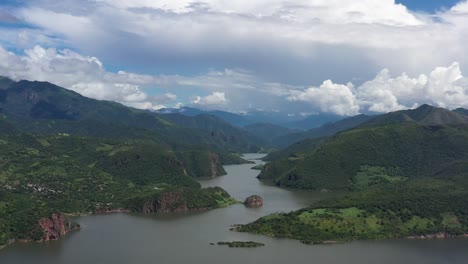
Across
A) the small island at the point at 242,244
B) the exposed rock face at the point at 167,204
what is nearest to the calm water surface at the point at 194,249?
the small island at the point at 242,244

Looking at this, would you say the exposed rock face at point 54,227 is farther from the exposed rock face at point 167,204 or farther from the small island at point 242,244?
the small island at point 242,244

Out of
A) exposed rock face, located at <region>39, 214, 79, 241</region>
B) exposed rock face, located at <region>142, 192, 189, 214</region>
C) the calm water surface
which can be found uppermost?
exposed rock face, located at <region>142, 192, 189, 214</region>

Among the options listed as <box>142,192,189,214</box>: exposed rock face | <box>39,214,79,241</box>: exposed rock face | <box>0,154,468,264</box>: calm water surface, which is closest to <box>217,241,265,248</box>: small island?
<box>0,154,468,264</box>: calm water surface

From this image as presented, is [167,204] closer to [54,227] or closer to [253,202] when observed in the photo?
[253,202]

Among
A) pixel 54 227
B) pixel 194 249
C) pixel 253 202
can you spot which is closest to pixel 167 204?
pixel 253 202

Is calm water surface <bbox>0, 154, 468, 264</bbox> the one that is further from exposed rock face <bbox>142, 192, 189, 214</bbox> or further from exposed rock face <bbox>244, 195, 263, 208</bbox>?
exposed rock face <bbox>244, 195, 263, 208</bbox>

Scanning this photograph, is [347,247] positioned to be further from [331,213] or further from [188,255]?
[188,255]

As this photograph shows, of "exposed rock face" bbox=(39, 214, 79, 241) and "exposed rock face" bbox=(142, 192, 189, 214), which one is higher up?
"exposed rock face" bbox=(142, 192, 189, 214)
